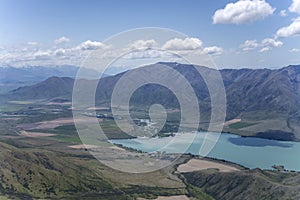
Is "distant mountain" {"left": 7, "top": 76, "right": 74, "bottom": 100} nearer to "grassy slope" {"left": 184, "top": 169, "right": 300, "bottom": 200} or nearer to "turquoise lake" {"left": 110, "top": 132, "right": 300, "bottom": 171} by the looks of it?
"turquoise lake" {"left": 110, "top": 132, "right": 300, "bottom": 171}

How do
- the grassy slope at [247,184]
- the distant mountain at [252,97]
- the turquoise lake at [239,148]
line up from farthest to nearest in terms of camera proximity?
the distant mountain at [252,97], the turquoise lake at [239,148], the grassy slope at [247,184]

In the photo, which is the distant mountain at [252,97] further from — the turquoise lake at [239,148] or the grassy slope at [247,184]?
the grassy slope at [247,184]

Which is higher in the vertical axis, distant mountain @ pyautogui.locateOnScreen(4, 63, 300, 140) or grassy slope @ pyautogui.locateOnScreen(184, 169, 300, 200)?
distant mountain @ pyautogui.locateOnScreen(4, 63, 300, 140)

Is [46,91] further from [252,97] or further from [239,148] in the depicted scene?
[239,148]

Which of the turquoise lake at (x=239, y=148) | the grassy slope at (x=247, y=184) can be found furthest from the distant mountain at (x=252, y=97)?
the grassy slope at (x=247, y=184)

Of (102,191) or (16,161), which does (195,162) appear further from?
(16,161)

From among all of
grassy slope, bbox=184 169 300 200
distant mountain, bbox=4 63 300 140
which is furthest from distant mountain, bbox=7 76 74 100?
grassy slope, bbox=184 169 300 200

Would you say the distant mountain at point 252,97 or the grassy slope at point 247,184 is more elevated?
the distant mountain at point 252,97
